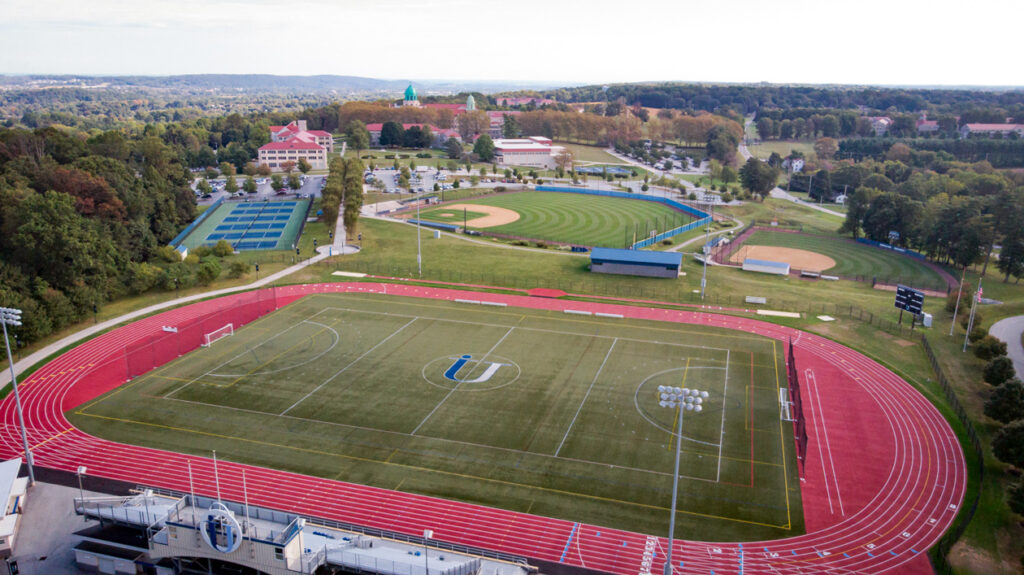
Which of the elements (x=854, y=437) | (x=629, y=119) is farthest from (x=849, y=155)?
(x=854, y=437)

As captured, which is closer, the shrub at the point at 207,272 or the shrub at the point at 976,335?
the shrub at the point at 976,335

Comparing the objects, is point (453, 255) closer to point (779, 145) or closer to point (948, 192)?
point (948, 192)

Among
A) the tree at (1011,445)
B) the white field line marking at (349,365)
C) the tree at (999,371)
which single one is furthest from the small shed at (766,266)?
the tree at (1011,445)

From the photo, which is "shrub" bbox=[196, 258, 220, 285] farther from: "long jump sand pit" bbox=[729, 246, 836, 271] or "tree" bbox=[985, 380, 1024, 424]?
"tree" bbox=[985, 380, 1024, 424]

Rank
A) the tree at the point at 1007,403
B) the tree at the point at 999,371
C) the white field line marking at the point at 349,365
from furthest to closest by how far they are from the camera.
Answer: the tree at the point at 999,371 < the white field line marking at the point at 349,365 < the tree at the point at 1007,403

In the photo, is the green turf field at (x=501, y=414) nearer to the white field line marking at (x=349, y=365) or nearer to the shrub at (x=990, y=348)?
the white field line marking at (x=349, y=365)

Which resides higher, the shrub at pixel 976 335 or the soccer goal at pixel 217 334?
the shrub at pixel 976 335
